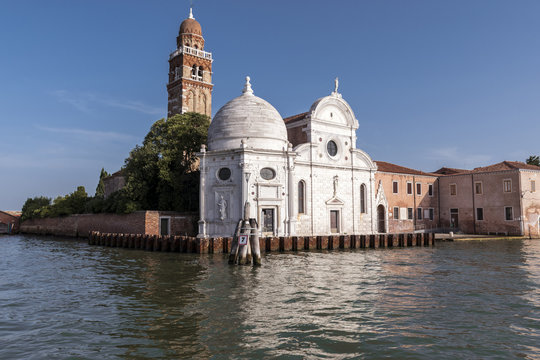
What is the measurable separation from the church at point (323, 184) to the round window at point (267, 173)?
73 mm

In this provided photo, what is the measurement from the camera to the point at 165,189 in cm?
3278

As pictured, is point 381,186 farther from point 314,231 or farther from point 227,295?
point 227,295

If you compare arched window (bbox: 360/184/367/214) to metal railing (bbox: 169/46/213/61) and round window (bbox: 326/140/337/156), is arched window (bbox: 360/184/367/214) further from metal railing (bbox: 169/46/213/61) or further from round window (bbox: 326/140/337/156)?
metal railing (bbox: 169/46/213/61)

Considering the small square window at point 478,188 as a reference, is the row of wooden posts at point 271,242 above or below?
below

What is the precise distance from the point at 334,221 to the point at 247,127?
10.1 metres

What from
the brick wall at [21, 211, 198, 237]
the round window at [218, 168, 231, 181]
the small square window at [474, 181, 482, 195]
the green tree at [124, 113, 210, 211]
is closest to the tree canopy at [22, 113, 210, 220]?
the green tree at [124, 113, 210, 211]

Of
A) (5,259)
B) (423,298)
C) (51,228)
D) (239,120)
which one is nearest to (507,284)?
(423,298)

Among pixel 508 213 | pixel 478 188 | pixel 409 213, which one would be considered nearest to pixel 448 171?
pixel 478 188

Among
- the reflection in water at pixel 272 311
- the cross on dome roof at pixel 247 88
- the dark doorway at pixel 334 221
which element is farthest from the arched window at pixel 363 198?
the reflection in water at pixel 272 311

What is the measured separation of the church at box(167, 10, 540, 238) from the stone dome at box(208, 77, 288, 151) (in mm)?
71

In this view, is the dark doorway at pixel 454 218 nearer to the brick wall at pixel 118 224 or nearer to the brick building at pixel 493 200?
the brick building at pixel 493 200

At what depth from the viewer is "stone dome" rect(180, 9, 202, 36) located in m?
49.5

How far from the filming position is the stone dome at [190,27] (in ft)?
162

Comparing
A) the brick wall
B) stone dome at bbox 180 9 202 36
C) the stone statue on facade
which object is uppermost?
stone dome at bbox 180 9 202 36
